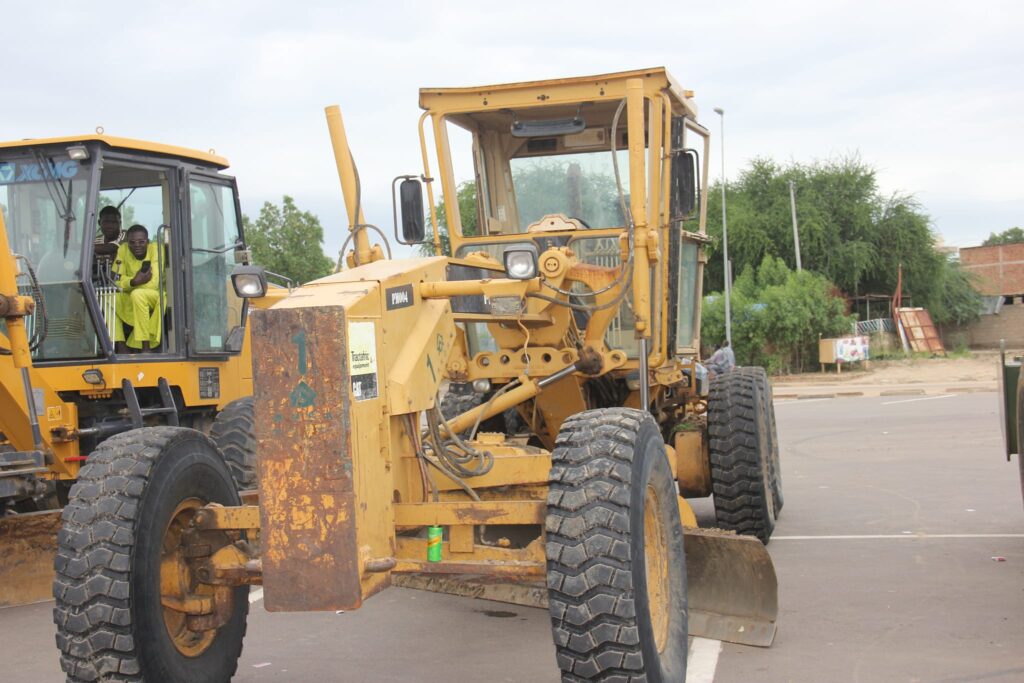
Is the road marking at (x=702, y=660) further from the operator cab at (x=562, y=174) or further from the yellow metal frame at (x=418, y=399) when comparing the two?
the operator cab at (x=562, y=174)

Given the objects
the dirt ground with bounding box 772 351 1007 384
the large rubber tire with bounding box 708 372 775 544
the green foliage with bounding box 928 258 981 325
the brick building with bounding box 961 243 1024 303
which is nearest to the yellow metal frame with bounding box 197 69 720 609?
the large rubber tire with bounding box 708 372 775 544

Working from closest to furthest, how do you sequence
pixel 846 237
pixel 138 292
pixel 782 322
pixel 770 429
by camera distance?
1. pixel 138 292
2. pixel 770 429
3. pixel 782 322
4. pixel 846 237

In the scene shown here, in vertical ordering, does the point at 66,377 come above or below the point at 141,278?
below

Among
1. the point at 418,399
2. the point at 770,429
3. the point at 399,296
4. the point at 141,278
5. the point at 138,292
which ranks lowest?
the point at 770,429

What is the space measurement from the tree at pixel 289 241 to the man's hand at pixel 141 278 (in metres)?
23.3

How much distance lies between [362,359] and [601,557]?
1.17 m

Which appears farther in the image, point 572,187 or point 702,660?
point 572,187

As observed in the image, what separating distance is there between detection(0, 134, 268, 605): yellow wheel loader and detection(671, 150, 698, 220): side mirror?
3.42 m

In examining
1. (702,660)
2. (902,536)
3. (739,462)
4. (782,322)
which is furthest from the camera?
(782,322)

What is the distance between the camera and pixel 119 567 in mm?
4730

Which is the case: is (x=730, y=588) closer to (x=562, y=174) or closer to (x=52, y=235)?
(x=562, y=174)

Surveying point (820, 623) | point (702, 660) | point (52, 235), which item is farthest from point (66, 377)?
point (820, 623)

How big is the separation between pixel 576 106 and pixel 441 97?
0.96 metres

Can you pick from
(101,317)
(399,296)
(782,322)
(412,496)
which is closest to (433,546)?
(412,496)
